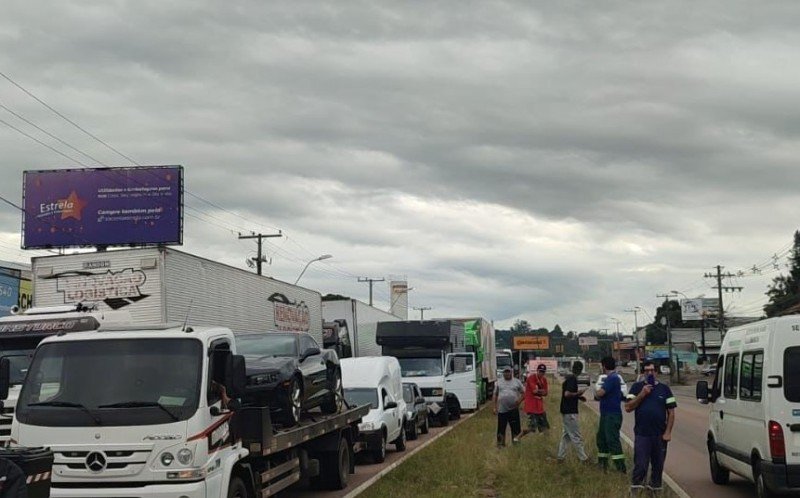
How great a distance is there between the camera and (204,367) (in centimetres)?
891

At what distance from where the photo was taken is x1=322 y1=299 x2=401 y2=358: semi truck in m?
33.2

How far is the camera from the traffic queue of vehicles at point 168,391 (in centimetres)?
834

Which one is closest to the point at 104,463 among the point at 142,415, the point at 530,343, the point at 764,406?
the point at 142,415

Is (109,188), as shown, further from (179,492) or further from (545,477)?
(179,492)

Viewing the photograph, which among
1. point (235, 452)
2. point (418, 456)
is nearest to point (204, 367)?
point (235, 452)

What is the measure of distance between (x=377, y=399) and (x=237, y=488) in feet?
31.2

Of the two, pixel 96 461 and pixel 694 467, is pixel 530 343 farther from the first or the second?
pixel 96 461

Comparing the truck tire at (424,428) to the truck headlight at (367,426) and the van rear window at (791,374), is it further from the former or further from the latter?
the van rear window at (791,374)

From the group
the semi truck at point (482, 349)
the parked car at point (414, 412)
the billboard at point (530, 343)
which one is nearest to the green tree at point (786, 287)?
the billboard at point (530, 343)

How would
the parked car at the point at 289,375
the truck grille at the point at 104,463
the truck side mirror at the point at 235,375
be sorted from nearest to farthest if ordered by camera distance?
the truck grille at the point at 104,463 → the truck side mirror at the point at 235,375 → the parked car at the point at 289,375

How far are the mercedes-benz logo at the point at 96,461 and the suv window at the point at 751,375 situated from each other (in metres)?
7.07

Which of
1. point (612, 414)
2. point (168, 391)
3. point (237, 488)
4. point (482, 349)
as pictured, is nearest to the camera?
point (168, 391)

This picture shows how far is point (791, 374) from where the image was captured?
10.0 meters

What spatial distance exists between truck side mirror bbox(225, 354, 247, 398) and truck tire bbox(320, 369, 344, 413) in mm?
4967
